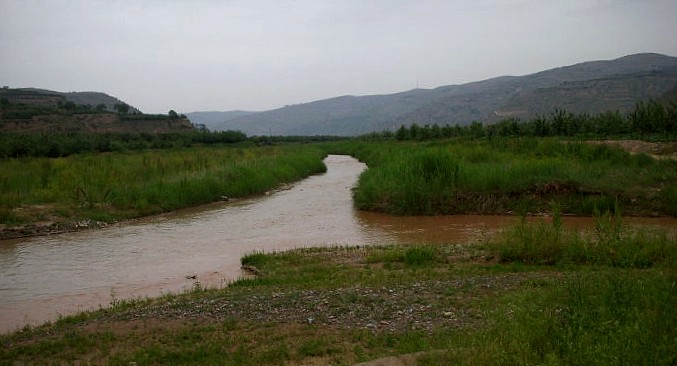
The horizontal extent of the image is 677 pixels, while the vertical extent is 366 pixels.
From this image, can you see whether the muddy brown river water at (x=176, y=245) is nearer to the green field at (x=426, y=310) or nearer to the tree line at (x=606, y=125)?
the green field at (x=426, y=310)

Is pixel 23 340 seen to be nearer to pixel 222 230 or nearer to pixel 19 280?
pixel 19 280

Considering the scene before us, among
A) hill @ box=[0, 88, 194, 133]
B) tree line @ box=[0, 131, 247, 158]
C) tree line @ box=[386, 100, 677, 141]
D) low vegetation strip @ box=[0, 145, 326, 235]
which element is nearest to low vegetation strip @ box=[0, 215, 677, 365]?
low vegetation strip @ box=[0, 145, 326, 235]

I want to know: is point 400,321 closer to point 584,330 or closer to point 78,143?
point 584,330

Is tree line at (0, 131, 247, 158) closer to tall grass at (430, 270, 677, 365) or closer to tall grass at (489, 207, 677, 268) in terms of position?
tall grass at (489, 207, 677, 268)

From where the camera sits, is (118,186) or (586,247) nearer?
(586,247)

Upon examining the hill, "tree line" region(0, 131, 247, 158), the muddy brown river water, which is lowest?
the muddy brown river water

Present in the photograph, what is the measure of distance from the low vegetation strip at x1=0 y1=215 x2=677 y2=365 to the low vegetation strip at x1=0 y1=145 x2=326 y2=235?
12689 mm

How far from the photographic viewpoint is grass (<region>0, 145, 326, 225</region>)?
20827 millimetres

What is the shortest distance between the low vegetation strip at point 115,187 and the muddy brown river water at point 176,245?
4.45 feet

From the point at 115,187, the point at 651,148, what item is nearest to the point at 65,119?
the point at 115,187

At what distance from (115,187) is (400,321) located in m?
20.1

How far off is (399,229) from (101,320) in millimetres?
11549

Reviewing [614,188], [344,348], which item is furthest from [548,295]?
[614,188]

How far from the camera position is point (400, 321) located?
750 centimetres
